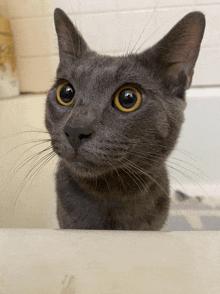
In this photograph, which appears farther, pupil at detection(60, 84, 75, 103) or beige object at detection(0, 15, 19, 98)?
beige object at detection(0, 15, 19, 98)

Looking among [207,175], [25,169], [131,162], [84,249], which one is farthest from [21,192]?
[207,175]

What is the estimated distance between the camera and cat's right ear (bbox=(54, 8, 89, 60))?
828mm

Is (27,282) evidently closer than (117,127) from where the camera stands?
Yes

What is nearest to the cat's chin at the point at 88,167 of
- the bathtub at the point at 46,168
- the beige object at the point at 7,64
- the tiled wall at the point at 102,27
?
the bathtub at the point at 46,168

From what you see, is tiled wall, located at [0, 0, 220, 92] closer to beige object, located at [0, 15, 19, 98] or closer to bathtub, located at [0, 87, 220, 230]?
beige object, located at [0, 15, 19, 98]

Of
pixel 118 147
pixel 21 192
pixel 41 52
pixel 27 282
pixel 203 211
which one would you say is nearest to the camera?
pixel 27 282

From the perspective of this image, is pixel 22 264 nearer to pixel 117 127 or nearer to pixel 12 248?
pixel 12 248

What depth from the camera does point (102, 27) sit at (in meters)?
1.53

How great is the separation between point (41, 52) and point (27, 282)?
147 cm

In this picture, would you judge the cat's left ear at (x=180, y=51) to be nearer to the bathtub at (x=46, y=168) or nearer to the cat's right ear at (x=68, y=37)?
the cat's right ear at (x=68, y=37)

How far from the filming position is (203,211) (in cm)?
139

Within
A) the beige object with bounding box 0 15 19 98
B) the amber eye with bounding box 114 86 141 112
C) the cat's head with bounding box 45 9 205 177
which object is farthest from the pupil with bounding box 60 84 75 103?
the beige object with bounding box 0 15 19 98

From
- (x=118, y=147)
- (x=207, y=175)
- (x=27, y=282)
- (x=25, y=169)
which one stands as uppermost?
(x=118, y=147)

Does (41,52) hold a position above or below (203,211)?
above
